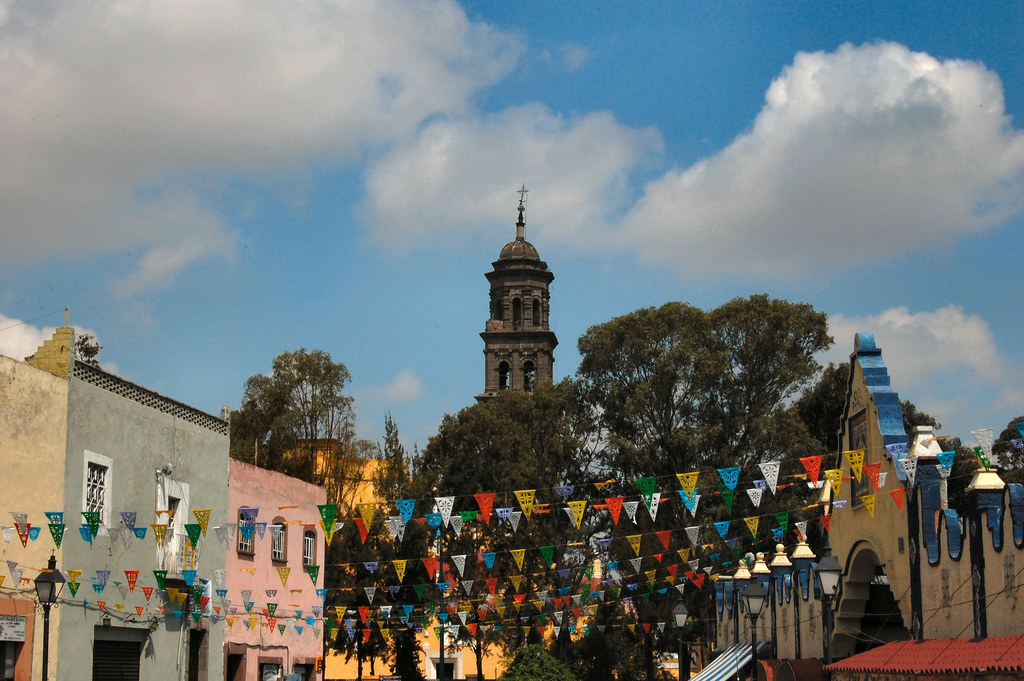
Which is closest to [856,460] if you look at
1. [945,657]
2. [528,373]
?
[945,657]

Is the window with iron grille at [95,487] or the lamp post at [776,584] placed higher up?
the window with iron grille at [95,487]

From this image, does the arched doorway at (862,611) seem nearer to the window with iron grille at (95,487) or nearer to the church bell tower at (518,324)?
the window with iron grille at (95,487)

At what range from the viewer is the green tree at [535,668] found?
95.5 feet

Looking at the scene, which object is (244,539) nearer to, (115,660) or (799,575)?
(115,660)

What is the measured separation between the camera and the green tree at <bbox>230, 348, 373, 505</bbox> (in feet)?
144

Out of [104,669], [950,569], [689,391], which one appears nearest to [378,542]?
[689,391]

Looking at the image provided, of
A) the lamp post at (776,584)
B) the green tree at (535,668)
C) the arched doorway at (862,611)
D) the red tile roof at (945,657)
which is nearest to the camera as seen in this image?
the red tile roof at (945,657)

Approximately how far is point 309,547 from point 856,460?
17080mm

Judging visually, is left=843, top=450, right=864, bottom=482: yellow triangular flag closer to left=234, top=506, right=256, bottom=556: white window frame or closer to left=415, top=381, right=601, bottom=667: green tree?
left=234, top=506, right=256, bottom=556: white window frame

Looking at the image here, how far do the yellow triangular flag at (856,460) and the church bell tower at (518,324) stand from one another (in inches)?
1656

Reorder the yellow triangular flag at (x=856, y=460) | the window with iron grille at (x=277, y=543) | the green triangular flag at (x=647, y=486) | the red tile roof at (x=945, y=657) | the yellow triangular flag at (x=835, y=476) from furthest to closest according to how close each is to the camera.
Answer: the window with iron grille at (x=277, y=543) < the green triangular flag at (x=647, y=486) < the yellow triangular flag at (x=835, y=476) < the yellow triangular flag at (x=856, y=460) < the red tile roof at (x=945, y=657)

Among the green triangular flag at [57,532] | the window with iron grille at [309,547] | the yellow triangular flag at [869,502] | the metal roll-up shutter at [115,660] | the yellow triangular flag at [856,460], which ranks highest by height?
the yellow triangular flag at [856,460]

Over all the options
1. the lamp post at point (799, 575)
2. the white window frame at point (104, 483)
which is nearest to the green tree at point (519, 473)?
the lamp post at point (799, 575)

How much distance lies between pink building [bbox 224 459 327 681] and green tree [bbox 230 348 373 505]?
1251 centimetres
